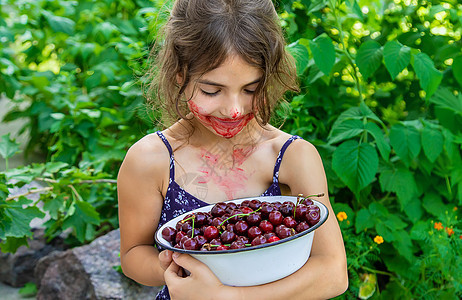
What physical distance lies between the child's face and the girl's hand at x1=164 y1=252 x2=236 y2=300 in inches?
15.8

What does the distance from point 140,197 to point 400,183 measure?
3.90 ft

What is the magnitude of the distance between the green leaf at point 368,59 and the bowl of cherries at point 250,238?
1.02m

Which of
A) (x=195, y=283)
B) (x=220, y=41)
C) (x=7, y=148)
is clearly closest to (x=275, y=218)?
(x=195, y=283)

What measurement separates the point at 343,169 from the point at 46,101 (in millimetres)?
2050

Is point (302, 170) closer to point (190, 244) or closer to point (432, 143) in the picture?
point (190, 244)

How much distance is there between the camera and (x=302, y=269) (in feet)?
4.66

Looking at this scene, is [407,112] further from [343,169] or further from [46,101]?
[46,101]

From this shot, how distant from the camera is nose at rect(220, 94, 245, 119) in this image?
1.47 metres

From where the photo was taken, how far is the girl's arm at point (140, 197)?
65.4 inches

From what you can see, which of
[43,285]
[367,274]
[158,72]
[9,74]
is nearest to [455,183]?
[367,274]

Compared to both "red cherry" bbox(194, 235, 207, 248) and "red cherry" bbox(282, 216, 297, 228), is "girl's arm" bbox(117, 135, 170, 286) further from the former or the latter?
"red cherry" bbox(282, 216, 297, 228)

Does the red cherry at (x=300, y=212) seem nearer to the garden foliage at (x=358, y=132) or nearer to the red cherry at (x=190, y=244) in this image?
the red cherry at (x=190, y=244)

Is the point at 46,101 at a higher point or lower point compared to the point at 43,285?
higher

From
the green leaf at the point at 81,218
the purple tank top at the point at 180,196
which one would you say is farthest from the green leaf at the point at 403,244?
the green leaf at the point at 81,218
